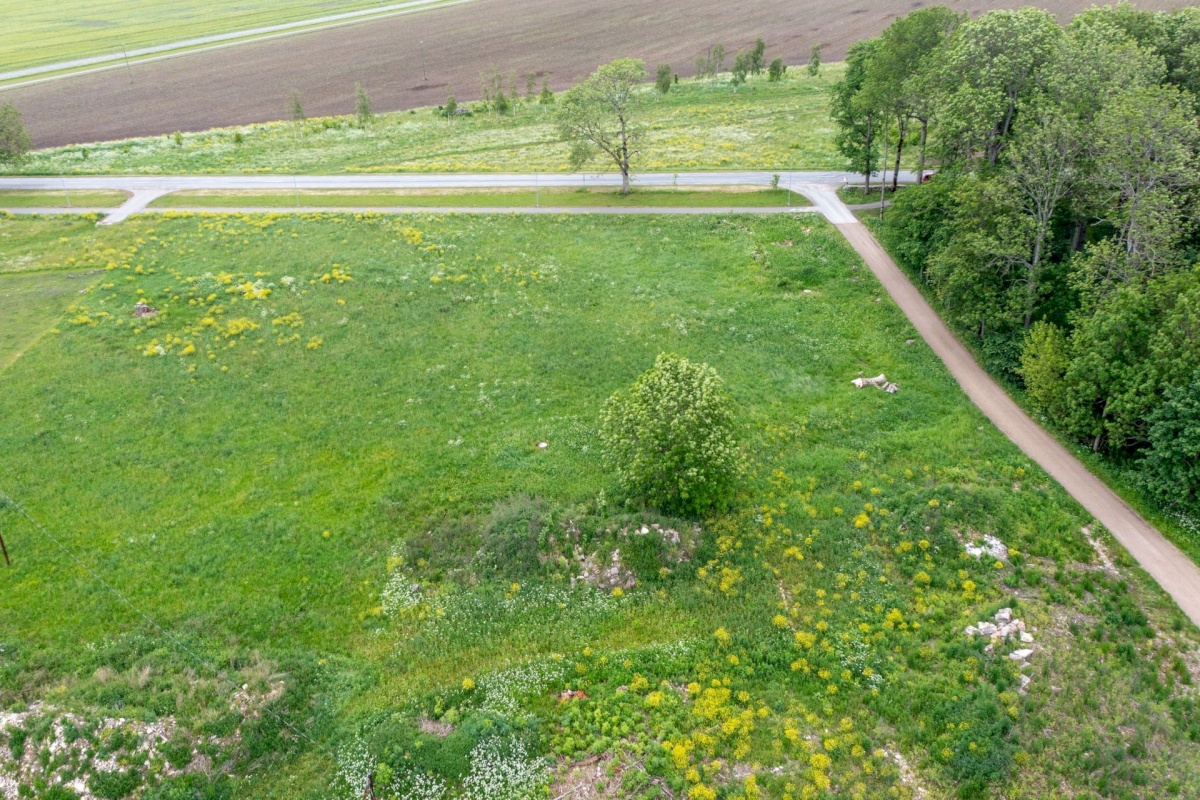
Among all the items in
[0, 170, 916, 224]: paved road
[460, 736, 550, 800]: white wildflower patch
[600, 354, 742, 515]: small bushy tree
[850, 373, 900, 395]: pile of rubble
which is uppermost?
[0, 170, 916, 224]: paved road

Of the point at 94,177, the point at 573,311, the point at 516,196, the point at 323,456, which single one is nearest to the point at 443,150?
the point at 516,196

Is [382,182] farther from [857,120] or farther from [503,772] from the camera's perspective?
[503,772]

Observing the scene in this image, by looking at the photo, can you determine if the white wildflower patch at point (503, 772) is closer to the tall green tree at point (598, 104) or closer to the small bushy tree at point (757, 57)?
the tall green tree at point (598, 104)

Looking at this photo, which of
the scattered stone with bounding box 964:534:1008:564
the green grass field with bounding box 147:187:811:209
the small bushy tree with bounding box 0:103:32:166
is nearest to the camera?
the scattered stone with bounding box 964:534:1008:564

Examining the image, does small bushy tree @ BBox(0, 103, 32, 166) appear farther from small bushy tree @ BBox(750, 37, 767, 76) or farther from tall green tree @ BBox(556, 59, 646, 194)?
small bushy tree @ BBox(750, 37, 767, 76)

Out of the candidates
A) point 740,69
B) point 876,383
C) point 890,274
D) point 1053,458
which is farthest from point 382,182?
point 1053,458

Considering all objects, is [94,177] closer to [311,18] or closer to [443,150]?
[443,150]

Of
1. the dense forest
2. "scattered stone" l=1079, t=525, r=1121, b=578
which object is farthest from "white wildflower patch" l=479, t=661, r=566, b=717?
the dense forest
